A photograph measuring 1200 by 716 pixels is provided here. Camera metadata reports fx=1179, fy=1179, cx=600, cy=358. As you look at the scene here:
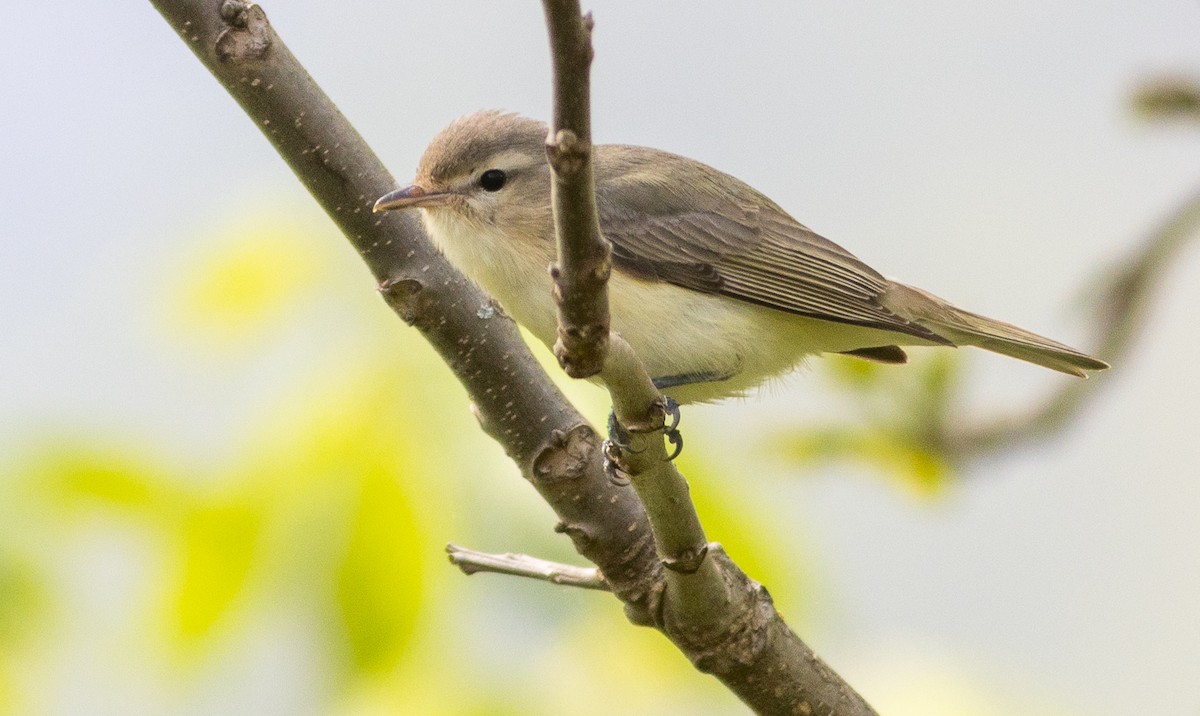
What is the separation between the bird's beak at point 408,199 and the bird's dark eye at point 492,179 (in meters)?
0.27

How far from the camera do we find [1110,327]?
125 inches

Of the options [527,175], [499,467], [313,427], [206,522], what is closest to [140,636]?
[206,522]

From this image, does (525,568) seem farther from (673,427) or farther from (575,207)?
(575,207)

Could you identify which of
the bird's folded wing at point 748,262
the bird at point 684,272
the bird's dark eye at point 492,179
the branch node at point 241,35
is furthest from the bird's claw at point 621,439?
the branch node at point 241,35

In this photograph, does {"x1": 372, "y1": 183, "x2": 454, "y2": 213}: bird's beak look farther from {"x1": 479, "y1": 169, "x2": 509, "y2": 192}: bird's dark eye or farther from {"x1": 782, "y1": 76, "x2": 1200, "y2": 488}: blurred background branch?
{"x1": 782, "y1": 76, "x2": 1200, "y2": 488}: blurred background branch

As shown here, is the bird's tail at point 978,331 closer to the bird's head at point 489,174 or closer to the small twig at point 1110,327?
the small twig at point 1110,327

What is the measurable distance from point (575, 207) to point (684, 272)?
1741mm

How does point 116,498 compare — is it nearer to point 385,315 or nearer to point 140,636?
point 140,636

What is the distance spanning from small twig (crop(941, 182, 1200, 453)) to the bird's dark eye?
1447mm

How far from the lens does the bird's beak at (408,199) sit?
2598mm

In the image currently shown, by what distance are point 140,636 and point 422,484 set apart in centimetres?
68

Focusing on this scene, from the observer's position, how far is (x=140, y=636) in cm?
254

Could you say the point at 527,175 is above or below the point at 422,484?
above

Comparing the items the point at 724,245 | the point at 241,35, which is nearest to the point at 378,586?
the point at 241,35
